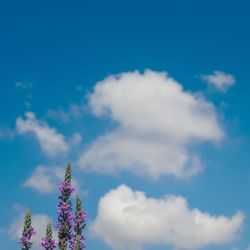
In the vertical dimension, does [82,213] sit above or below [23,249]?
above

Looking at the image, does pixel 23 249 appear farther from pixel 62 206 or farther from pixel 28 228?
pixel 62 206

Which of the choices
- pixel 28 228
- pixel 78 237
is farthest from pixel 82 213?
pixel 28 228

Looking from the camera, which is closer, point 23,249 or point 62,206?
point 23,249

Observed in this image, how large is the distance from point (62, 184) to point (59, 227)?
522 cm

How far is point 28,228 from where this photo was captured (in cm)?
7131

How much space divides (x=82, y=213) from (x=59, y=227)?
4534 millimetres

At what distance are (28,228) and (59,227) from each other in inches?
170

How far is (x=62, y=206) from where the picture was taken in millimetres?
74312

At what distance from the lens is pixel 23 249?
6975 cm

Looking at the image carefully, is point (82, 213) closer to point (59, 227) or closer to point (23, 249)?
point (59, 227)

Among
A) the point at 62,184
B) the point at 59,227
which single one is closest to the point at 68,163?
the point at 62,184

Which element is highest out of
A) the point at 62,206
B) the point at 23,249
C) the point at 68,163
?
the point at 68,163

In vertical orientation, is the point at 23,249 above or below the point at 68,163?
below

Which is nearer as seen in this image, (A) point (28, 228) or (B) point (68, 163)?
(A) point (28, 228)
